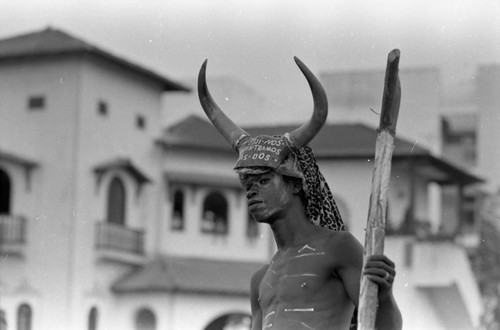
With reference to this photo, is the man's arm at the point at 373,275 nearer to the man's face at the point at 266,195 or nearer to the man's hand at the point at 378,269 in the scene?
the man's hand at the point at 378,269

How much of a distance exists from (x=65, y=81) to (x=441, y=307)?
1247 cm

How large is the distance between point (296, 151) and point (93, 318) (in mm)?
34340

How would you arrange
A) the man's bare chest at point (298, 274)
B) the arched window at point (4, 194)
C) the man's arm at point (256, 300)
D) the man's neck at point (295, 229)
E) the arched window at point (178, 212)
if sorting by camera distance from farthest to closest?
the arched window at point (178, 212), the arched window at point (4, 194), the man's arm at point (256, 300), the man's neck at point (295, 229), the man's bare chest at point (298, 274)

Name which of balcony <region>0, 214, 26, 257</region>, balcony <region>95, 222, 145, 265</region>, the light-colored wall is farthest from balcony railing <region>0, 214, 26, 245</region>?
balcony <region>95, 222, 145, 265</region>

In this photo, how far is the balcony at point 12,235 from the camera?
38.1m

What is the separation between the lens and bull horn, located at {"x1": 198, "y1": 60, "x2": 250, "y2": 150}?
18.3 feet

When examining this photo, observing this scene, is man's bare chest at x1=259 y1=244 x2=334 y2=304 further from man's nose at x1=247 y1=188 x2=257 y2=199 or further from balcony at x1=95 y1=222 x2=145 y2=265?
balcony at x1=95 y1=222 x2=145 y2=265

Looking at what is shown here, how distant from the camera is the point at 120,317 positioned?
131ft

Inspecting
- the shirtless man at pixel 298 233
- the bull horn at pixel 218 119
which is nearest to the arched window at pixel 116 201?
the bull horn at pixel 218 119

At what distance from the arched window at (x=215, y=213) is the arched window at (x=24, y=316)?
6.47 metres

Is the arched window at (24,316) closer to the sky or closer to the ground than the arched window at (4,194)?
closer to the ground

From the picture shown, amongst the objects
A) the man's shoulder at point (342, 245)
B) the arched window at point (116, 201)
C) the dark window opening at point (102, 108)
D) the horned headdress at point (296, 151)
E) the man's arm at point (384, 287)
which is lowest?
the man's arm at point (384, 287)

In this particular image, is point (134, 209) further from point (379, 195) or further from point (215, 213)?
point (379, 195)

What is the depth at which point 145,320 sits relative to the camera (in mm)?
40219
